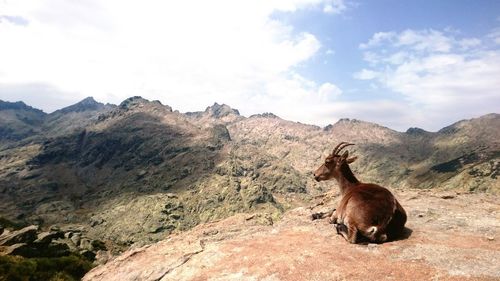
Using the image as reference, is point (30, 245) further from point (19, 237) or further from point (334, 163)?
point (334, 163)

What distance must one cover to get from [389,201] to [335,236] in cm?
256

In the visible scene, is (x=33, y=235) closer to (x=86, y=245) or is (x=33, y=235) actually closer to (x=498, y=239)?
(x=86, y=245)

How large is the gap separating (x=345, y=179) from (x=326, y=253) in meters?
6.87

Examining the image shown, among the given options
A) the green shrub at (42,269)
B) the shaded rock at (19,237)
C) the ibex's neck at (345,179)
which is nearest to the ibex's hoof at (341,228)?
the ibex's neck at (345,179)

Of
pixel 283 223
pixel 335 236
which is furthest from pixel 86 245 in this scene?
pixel 335 236

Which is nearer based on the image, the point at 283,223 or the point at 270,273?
the point at 270,273

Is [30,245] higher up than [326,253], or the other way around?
[326,253]

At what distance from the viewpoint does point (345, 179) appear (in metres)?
19.6

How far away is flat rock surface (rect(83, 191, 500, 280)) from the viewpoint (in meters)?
11.5

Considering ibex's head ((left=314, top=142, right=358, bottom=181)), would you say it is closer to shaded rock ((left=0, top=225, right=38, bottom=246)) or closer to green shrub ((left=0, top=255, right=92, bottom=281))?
green shrub ((left=0, top=255, right=92, bottom=281))

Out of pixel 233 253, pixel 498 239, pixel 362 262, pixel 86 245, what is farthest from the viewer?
pixel 86 245

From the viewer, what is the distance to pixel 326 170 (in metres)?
20.7

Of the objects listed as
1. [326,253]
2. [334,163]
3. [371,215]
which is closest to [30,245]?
[334,163]

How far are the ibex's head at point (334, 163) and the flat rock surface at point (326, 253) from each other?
8.23ft
